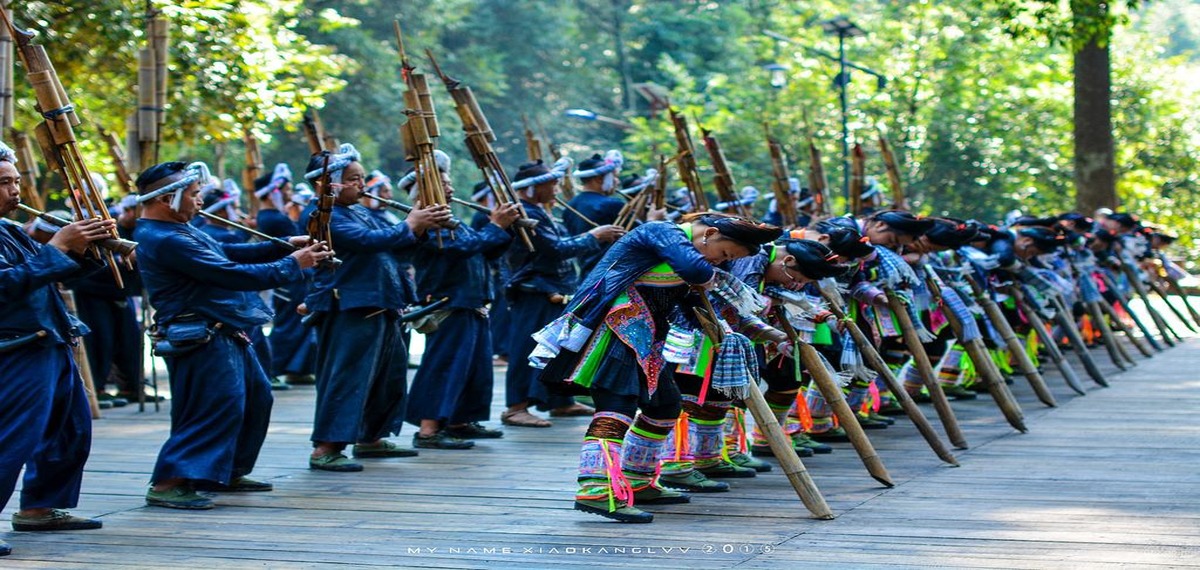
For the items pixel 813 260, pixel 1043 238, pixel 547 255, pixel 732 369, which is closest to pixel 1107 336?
pixel 1043 238

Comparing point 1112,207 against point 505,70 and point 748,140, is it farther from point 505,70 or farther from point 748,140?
point 505,70

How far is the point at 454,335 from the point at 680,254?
106 inches

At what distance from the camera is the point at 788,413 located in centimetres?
779

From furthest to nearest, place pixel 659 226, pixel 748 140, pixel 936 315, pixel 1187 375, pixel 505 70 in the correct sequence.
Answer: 1. pixel 505 70
2. pixel 748 140
3. pixel 1187 375
4. pixel 936 315
5. pixel 659 226

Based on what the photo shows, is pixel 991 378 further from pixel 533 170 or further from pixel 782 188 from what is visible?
pixel 782 188

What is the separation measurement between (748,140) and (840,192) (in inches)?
67.1

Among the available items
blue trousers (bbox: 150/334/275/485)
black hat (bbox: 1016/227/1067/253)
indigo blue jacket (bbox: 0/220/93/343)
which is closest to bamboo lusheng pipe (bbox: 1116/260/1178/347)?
black hat (bbox: 1016/227/1067/253)

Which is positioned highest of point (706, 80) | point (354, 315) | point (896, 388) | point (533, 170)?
point (706, 80)

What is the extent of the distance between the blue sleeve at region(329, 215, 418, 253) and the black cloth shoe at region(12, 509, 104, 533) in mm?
1942

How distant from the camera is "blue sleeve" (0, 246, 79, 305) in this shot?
5355 mm

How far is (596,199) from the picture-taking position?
9586 millimetres

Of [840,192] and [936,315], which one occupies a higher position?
[840,192]

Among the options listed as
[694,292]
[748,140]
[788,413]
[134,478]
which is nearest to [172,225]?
[134,478]

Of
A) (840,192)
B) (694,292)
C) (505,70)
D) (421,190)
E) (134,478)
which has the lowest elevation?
(134,478)
